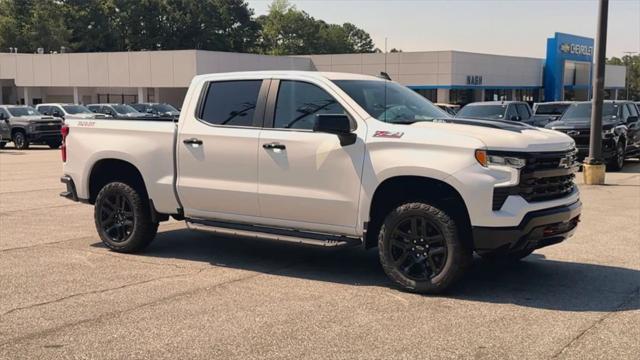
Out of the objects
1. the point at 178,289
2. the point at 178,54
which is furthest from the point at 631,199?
A: the point at 178,54

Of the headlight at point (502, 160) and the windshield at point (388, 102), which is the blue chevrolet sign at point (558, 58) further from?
the headlight at point (502, 160)

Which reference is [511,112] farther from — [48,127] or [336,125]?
[48,127]

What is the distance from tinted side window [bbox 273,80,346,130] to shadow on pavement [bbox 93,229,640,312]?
1.54m

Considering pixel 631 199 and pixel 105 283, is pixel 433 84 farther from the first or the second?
pixel 105 283

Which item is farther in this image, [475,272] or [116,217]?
[116,217]

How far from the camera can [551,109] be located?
24625 mm

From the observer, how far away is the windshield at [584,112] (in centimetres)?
1883

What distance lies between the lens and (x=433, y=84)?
184 feet

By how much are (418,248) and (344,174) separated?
3.11 feet

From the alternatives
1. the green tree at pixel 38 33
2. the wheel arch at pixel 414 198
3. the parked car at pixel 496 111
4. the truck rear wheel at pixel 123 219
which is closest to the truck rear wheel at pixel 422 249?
the wheel arch at pixel 414 198

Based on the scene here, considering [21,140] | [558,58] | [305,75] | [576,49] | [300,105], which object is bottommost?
[21,140]

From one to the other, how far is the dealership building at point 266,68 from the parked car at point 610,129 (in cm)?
3460

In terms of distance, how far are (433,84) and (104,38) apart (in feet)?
173

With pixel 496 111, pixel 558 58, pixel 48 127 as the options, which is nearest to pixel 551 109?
pixel 496 111
